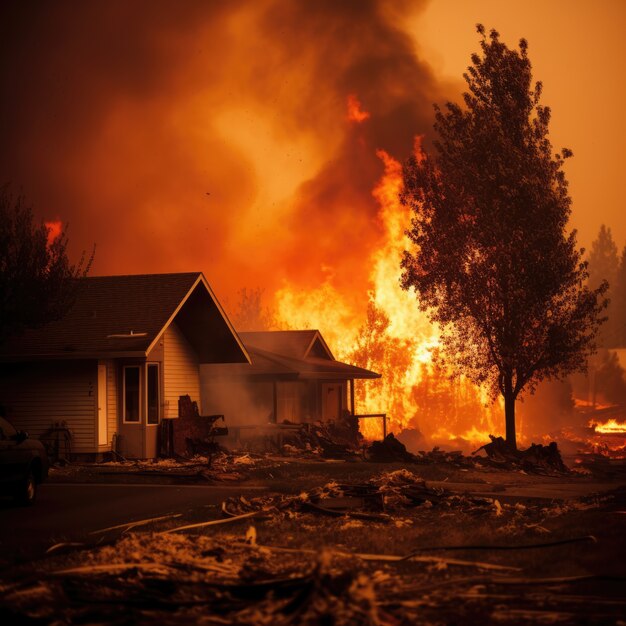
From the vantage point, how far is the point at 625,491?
1655 centimetres

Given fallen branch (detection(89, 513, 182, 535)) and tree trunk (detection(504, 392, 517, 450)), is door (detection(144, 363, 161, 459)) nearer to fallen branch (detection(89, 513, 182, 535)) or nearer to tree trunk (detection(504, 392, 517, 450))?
tree trunk (detection(504, 392, 517, 450))

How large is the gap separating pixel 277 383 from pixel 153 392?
1048 cm

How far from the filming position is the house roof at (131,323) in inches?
1034

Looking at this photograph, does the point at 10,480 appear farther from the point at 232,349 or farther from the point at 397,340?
the point at 397,340

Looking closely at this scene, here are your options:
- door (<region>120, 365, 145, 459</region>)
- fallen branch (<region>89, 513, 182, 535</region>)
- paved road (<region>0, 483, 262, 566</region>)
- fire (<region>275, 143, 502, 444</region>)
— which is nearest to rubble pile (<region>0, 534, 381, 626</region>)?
paved road (<region>0, 483, 262, 566</region>)

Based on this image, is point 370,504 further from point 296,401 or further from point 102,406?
point 296,401

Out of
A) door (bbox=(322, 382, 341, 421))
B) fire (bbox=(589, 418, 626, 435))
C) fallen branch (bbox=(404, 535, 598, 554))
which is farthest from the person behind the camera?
fire (bbox=(589, 418, 626, 435))

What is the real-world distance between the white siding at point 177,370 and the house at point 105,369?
60mm

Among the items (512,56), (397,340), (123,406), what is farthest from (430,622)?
(397,340)

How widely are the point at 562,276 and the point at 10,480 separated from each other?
20.4 m

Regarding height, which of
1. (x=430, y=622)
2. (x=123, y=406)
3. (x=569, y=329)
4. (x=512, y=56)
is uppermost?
(x=512, y=56)

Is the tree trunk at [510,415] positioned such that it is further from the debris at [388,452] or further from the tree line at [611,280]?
the tree line at [611,280]

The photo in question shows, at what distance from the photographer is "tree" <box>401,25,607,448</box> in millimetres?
31281

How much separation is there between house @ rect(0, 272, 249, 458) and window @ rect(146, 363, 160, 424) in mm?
29
